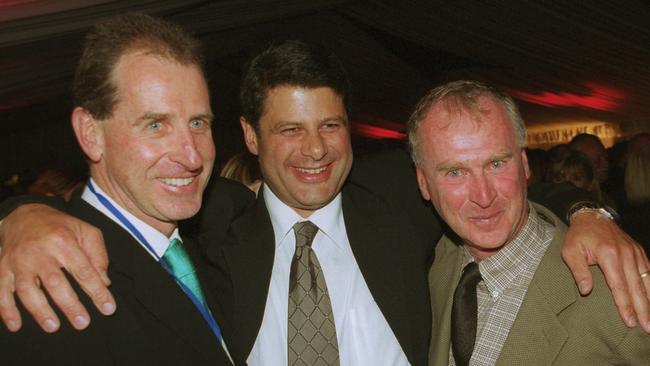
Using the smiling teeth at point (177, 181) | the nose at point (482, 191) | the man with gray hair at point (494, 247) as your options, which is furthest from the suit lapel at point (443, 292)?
the smiling teeth at point (177, 181)

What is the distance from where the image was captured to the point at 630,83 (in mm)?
8406

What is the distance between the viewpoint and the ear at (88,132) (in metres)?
1.55

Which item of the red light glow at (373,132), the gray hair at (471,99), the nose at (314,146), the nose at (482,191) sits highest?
the red light glow at (373,132)

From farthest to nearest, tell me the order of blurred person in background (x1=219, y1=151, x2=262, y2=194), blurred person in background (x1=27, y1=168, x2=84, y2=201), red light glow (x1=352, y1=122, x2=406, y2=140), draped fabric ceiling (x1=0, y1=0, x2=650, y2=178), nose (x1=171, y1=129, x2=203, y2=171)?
red light glow (x1=352, y1=122, x2=406, y2=140) → draped fabric ceiling (x1=0, y1=0, x2=650, y2=178) → blurred person in background (x1=27, y1=168, x2=84, y2=201) → blurred person in background (x1=219, y1=151, x2=262, y2=194) → nose (x1=171, y1=129, x2=203, y2=171)

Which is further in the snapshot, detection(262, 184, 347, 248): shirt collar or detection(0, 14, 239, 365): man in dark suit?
detection(262, 184, 347, 248): shirt collar

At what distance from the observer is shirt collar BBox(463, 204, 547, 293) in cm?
176

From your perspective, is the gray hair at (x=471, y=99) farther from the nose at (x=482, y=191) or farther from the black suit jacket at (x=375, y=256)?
the black suit jacket at (x=375, y=256)

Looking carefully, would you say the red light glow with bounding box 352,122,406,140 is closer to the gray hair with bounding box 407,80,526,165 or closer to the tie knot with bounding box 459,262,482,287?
the gray hair with bounding box 407,80,526,165

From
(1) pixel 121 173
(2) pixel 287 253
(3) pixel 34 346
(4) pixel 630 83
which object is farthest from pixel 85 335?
(4) pixel 630 83

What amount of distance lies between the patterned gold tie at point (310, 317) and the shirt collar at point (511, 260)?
522mm

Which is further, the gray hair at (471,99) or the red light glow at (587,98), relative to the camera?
the red light glow at (587,98)

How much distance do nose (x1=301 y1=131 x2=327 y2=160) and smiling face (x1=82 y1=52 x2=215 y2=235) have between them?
0.51 meters

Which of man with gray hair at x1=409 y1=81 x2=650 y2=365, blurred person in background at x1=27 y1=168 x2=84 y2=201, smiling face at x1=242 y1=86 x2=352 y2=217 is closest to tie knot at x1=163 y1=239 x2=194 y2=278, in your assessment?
smiling face at x1=242 y1=86 x2=352 y2=217

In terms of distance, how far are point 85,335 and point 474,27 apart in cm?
572
